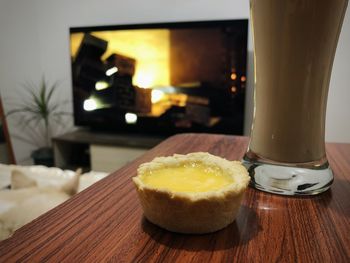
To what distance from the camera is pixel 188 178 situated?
0.36 meters

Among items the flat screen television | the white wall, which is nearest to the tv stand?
the flat screen television

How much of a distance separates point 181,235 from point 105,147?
79.7 inches

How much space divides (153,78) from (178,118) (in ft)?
1.14

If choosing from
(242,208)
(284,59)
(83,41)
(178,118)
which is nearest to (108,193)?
(242,208)

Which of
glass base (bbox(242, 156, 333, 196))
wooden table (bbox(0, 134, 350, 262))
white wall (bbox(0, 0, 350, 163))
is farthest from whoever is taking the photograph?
white wall (bbox(0, 0, 350, 163))

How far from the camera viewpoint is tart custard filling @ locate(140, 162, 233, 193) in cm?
34

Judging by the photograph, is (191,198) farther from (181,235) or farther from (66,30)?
(66,30)

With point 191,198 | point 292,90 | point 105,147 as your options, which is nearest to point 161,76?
point 105,147

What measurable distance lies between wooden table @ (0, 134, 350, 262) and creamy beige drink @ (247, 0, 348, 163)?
7cm

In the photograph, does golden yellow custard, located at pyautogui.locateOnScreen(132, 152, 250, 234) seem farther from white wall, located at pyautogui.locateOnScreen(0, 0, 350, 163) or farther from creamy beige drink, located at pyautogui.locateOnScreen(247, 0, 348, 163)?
white wall, located at pyautogui.locateOnScreen(0, 0, 350, 163)

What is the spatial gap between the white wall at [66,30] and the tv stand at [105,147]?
19.0 inches

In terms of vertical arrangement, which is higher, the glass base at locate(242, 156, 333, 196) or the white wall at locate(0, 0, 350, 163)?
the white wall at locate(0, 0, 350, 163)

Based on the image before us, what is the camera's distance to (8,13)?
2.42 m

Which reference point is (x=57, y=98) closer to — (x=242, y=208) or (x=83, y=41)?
(x=83, y=41)
